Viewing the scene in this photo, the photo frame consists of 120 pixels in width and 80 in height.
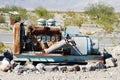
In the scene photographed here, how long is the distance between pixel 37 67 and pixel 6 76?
140 centimetres

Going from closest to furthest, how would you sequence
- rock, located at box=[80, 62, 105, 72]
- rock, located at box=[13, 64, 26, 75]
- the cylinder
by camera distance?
rock, located at box=[13, 64, 26, 75], rock, located at box=[80, 62, 105, 72], the cylinder

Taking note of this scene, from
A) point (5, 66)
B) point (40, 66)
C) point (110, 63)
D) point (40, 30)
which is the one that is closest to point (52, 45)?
point (40, 30)

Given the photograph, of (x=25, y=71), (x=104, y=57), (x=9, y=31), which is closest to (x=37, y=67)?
(x=25, y=71)

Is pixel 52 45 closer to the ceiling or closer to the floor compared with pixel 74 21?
closer to the ceiling

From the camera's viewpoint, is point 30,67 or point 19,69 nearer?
point 19,69

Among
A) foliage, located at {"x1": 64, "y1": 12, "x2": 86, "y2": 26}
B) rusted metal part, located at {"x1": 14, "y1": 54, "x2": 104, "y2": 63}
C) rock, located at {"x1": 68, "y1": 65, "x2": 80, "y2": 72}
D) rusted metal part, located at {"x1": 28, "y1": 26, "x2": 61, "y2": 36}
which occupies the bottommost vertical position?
foliage, located at {"x1": 64, "y1": 12, "x2": 86, "y2": 26}

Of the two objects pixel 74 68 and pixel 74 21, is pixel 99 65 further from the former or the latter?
pixel 74 21

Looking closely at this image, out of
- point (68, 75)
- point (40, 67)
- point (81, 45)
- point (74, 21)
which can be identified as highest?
point (81, 45)

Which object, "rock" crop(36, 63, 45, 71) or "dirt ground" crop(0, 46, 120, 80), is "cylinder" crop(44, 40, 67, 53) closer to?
"rock" crop(36, 63, 45, 71)

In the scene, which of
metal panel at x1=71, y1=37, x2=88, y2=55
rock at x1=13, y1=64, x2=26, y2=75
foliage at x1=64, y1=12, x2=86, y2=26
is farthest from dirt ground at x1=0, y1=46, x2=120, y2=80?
foliage at x1=64, y1=12, x2=86, y2=26

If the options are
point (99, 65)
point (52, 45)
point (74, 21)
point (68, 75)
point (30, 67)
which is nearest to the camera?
point (68, 75)

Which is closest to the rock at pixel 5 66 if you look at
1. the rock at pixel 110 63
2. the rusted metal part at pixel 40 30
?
the rusted metal part at pixel 40 30

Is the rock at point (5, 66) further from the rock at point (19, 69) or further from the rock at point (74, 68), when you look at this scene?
the rock at point (74, 68)

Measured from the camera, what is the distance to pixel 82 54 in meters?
15.9
